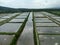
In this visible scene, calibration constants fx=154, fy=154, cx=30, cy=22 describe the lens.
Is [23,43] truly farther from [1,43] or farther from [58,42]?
[58,42]

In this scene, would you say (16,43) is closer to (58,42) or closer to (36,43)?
(36,43)

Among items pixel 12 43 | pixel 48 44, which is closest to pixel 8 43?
pixel 12 43

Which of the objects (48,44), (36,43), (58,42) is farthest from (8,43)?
(58,42)

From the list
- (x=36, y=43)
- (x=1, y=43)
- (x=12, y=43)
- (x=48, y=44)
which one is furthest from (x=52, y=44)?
(x=1, y=43)

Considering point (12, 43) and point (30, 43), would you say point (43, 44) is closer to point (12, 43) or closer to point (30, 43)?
point (30, 43)

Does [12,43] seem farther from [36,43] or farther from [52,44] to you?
[52,44]

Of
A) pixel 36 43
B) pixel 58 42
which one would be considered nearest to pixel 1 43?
pixel 36 43
